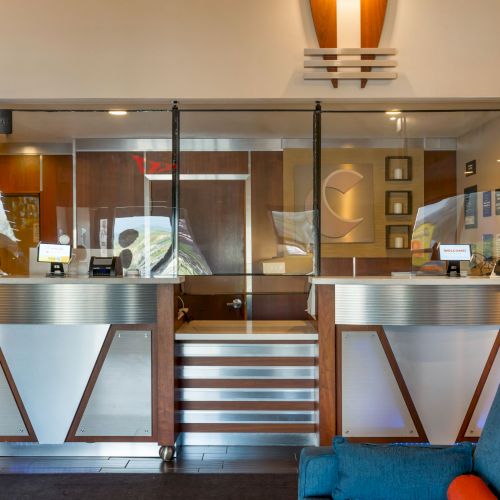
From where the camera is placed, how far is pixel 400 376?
11.5 ft

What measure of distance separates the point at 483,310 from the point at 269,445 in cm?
184

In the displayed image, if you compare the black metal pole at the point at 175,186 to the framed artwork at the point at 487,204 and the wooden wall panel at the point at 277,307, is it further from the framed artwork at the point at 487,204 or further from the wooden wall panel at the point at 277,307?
the framed artwork at the point at 487,204

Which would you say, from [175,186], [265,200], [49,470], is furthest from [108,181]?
[49,470]

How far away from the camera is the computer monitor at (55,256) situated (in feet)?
12.1

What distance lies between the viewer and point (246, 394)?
3648mm

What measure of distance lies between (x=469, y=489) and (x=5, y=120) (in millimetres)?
4233

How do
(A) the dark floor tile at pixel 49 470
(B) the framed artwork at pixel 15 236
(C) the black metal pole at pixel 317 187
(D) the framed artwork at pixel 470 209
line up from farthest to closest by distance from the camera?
(D) the framed artwork at pixel 470 209 → (B) the framed artwork at pixel 15 236 → (C) the black metal pole at pixel 317 187 → (A) the dark floor tile at pixel 49 470

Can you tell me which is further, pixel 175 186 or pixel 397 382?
pixel 175 186

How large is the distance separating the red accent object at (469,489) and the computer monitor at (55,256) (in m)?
3.01

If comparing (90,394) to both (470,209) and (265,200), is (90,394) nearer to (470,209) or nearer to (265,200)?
(265,200)

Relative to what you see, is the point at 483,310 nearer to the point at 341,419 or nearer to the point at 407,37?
the point at 341,419

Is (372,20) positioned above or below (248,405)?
above

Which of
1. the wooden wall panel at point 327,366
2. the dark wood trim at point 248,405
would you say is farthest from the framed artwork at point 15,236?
the wooden wall panel at point 327,366

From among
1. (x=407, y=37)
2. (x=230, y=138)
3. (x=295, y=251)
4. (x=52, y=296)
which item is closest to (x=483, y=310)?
(x=295, y=251)
